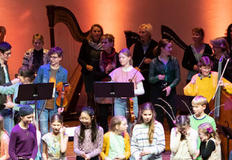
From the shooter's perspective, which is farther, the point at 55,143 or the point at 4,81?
the point at 4,81

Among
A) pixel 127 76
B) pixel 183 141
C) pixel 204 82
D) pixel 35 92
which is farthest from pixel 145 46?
pixel 183 141

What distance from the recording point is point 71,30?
9586 millimetres

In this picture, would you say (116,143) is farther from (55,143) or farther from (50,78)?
(50,78)

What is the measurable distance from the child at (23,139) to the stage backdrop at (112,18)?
3587mm

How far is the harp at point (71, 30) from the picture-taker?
931 cm

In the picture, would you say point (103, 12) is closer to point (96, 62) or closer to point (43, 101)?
point (96, 62)

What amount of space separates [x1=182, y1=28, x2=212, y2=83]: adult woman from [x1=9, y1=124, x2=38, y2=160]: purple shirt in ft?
9.92

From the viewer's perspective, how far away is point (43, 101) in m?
7.51

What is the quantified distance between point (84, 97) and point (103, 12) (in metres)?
1.56

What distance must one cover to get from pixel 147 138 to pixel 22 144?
135 centimetres

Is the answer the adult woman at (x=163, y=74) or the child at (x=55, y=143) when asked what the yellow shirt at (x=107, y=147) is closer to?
the child at (x=55, y=143)

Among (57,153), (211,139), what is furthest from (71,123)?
(211,139)

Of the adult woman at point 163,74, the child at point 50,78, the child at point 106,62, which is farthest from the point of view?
the child at point 106,62

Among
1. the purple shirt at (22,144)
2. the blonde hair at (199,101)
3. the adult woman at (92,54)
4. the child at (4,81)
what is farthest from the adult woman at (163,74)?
the purple shirt at (22,144)
